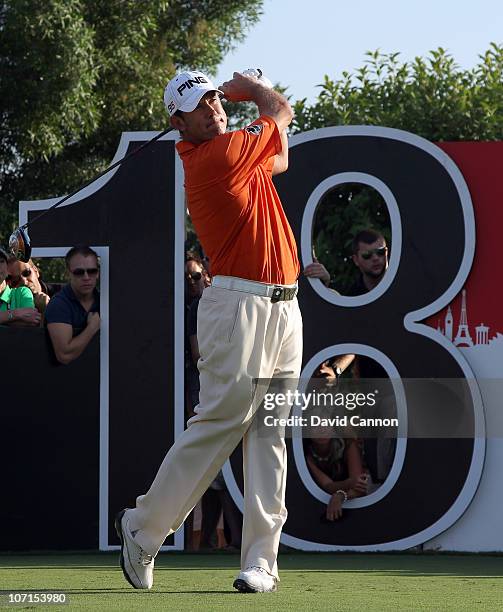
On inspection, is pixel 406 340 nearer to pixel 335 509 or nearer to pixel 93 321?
pixel 335 509

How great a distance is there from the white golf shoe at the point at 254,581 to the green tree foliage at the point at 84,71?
14954 mm

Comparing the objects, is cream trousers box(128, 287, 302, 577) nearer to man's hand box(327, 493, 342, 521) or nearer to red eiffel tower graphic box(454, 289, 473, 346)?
man's hand box(327, 493, 342, 521)

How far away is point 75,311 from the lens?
26.6ft

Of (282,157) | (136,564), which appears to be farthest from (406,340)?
(136,564)

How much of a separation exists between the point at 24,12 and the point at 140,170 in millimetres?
12622

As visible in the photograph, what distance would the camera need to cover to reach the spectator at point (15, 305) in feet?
26.8

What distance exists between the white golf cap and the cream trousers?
0.77m

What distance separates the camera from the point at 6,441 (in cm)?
802

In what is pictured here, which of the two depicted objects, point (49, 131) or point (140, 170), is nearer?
point (140, 170)

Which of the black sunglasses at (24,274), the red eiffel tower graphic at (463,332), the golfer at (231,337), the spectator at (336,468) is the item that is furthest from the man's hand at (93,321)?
the golfer at (231,337)

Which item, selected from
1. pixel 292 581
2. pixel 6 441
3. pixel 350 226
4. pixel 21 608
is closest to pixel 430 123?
pixel 350 226

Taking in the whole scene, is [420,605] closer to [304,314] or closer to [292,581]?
[292,581]

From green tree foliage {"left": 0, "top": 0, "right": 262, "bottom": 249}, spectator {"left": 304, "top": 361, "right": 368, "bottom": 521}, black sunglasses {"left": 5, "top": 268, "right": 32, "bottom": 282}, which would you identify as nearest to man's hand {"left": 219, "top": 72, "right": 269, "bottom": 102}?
spectator {"left": 304, "top": 361, "right": 368, "bottom": 521}

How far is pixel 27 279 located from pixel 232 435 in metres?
3.87
